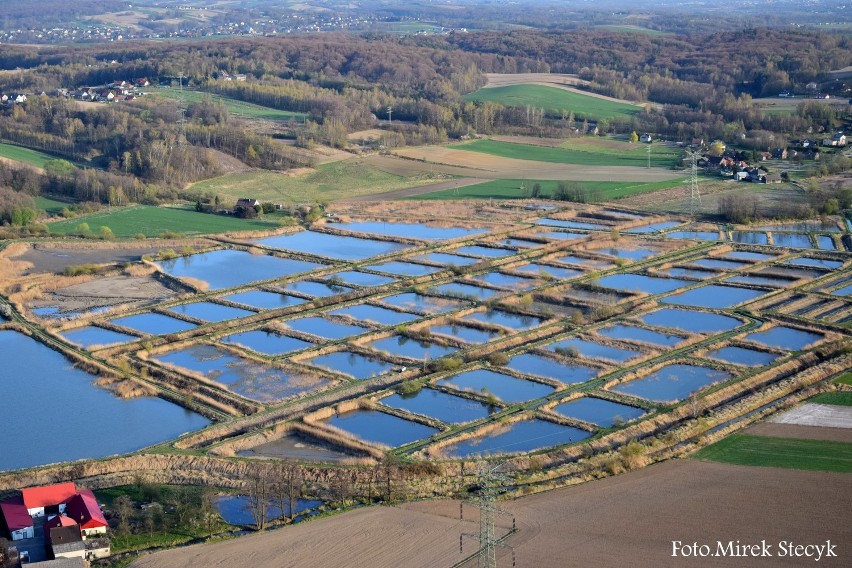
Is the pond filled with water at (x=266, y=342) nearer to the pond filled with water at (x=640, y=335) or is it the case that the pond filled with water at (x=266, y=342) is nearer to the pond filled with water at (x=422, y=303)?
the pond filled with water at (x=422, y=303)

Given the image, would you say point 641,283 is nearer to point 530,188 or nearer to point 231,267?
point 231,267

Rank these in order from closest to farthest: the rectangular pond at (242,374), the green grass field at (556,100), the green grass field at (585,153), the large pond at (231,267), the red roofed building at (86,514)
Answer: the red roofed building at (86,514) → the rectangular pond at (242,374) → the large pond at (231,267) → the green grass field at (585,153) → the green grass field at (556,100)

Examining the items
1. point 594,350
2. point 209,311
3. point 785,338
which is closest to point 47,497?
point 209,311

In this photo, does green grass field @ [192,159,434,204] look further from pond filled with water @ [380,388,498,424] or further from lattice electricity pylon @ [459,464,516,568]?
lattice electricity pylon @ [459,464,516,568]

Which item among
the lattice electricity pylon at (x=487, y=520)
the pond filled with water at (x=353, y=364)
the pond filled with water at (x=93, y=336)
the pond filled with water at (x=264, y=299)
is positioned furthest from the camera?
the pond filled with water at (x=264, y=299)

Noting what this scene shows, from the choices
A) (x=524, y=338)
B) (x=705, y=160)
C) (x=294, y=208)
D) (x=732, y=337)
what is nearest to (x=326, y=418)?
(x=524, y=338)

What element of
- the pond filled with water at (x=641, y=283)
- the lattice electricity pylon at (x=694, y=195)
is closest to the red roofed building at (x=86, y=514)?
the pond filled with water at (x=641, y=283)

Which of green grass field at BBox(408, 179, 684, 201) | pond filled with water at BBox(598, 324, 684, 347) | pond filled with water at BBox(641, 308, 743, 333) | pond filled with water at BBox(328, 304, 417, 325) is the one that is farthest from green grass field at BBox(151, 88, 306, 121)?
pond filled with water at BBox(598, 324, 684, 347)

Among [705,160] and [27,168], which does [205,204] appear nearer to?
[27,168]
